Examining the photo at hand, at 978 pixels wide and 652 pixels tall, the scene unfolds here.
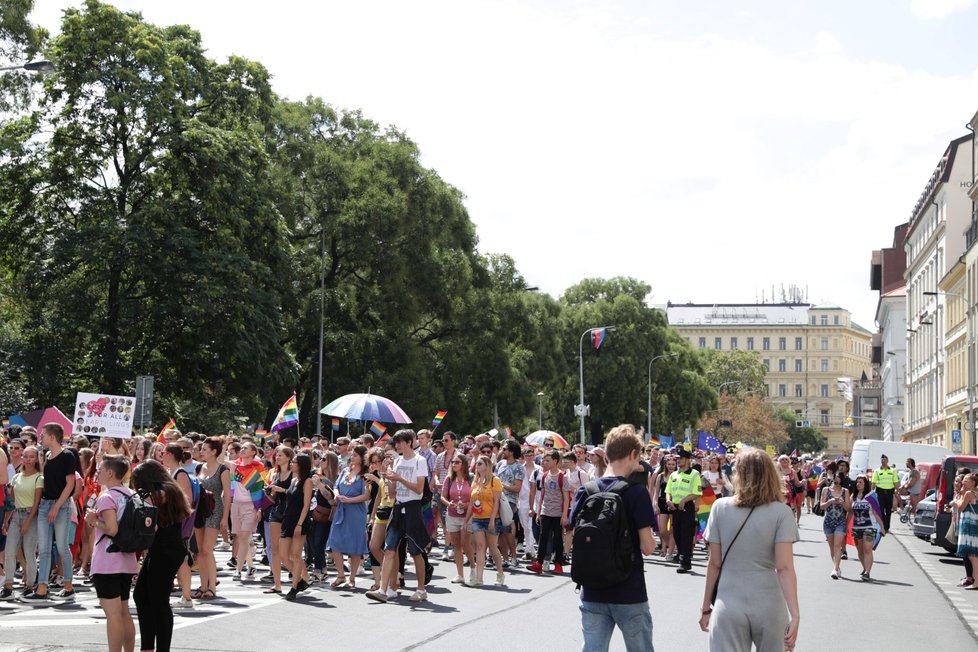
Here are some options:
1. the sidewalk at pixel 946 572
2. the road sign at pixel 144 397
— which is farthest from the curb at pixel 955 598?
the road sign at pixel 144 397

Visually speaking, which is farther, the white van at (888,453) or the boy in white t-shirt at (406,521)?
the white van at (888,453)

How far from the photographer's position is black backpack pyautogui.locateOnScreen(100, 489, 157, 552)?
8516 mm

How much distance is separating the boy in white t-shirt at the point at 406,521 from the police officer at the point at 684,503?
6.16 meters

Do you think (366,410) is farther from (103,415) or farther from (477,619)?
(477,619)

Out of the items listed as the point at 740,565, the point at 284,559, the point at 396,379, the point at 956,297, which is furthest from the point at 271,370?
the point at 956,297

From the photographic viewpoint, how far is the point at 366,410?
24.9m

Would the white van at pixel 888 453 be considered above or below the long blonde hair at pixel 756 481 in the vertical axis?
above

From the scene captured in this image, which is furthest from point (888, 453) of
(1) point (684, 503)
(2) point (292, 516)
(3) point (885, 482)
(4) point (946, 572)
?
(2) point (292, 516)

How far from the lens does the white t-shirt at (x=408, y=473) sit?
14.0 m

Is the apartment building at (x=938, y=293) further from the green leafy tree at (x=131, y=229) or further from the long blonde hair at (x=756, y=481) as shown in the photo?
the long blonde hair at (x=756, y=481)

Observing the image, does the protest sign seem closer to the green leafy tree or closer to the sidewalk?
the green leafy tree

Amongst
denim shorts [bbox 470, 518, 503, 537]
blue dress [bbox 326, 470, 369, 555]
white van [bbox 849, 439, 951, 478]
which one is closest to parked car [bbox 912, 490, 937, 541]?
white van [bbox 849, 439, 951, 478]

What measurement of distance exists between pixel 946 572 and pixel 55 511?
45.2ft

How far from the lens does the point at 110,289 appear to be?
34.4 m
